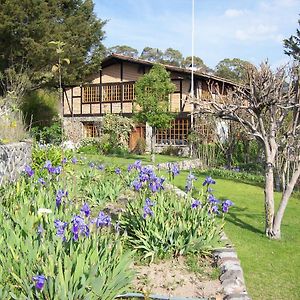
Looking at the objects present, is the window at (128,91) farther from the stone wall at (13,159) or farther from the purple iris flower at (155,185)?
the purple iris flower at (155,185)

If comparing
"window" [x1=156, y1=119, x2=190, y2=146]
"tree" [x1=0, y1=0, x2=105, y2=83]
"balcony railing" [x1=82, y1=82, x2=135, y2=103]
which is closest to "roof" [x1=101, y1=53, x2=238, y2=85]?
"tree" [x1=0, y1=0, x2=105, y2=83]

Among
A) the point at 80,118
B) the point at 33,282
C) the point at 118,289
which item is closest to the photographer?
the point at 33,282

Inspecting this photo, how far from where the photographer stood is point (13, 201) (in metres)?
5.10

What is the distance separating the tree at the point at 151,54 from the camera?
57188mm

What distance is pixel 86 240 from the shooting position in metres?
3.28

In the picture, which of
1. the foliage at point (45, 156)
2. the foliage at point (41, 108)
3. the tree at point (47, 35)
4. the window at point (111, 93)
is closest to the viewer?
the foliage at point (45, 156)

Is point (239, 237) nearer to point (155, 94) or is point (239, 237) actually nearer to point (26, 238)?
point (26, 238)

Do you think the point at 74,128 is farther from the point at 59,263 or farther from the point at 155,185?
the point at 59,263

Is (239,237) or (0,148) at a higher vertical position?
(0,148)

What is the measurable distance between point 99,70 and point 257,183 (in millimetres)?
15360

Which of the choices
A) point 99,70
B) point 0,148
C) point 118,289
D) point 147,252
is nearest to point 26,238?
point 118,289

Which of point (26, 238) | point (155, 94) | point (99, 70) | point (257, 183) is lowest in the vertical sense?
point (257, 183)

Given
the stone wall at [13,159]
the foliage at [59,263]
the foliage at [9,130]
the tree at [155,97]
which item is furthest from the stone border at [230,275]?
the tree at [155,97]

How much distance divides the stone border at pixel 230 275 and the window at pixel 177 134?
60.3 feet
